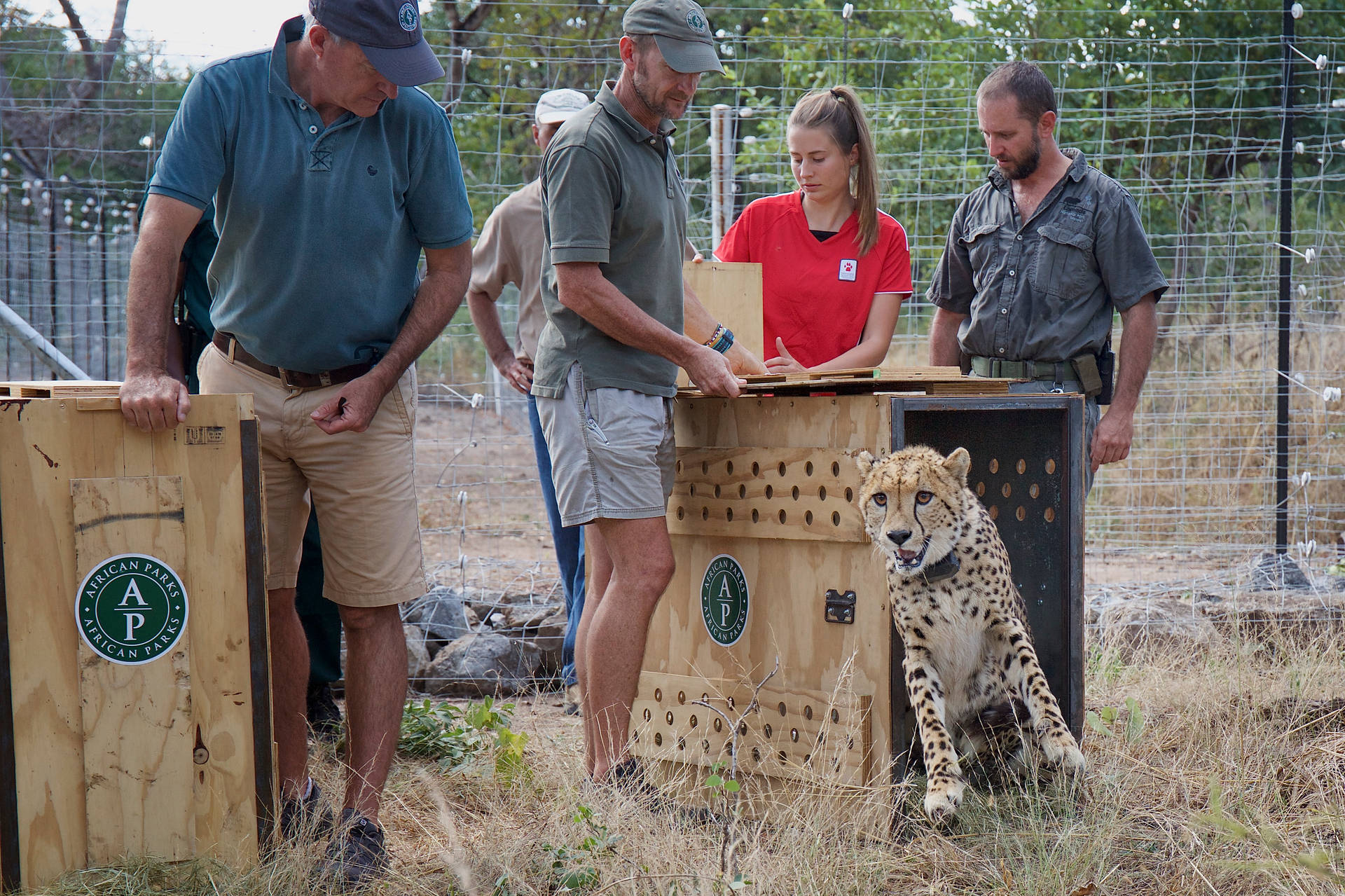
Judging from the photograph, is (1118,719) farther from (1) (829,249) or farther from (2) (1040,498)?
(1) (829,249)

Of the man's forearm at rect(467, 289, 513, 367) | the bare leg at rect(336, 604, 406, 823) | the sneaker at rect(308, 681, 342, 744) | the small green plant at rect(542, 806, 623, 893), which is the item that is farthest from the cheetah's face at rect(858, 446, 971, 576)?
the man's forearm at rect(467, 289, 513, 367)

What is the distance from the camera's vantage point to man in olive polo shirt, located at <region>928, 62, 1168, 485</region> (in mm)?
3977

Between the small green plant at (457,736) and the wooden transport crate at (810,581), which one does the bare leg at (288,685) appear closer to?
the small green plant at (457,736)

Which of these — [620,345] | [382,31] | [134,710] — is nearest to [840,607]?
[620,345]

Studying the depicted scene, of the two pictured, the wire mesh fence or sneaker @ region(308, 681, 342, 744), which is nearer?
sneaker @ region(308, 681, 342, 744)

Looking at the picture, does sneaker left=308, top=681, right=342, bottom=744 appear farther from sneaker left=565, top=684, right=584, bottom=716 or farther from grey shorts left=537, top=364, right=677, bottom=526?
grey shorts left=537, top=364, right=677, bottom=526

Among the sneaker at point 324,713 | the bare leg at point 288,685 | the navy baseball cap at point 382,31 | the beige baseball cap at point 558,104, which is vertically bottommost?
the sneaker at point 324,713

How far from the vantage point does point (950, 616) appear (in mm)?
3018

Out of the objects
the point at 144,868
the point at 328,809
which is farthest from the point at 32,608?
the point at 328,809

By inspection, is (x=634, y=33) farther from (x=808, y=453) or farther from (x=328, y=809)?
(x=328, y=809)

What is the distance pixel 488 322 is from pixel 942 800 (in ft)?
9.69

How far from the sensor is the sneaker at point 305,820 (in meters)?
2.80

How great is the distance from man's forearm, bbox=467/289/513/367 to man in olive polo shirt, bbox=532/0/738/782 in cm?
180

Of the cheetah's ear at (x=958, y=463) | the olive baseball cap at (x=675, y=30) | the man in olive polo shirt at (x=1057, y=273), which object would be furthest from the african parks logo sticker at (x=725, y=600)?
the olive baseball cap at (x=675, y=30)
